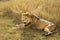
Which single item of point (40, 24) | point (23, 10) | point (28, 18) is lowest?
point (40, 24)

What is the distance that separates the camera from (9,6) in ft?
14.5

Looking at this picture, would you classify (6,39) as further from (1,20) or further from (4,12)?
(4,12)

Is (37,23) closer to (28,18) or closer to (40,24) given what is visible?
(40,24)

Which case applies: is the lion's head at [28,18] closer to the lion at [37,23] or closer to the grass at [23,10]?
the lion at [37,23]

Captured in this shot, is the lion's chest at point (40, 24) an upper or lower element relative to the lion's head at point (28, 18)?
lower

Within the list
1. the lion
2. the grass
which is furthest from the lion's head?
the grass

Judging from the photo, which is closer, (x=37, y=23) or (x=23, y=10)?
(x=37, y=23)

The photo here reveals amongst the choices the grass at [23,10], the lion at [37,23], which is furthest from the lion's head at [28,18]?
the grass at [23,10]

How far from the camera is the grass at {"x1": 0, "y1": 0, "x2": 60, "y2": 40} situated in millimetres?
3186

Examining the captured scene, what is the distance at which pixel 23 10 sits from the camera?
411cm

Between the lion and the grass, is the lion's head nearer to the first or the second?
the lion

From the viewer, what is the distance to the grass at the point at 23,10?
3.19 meters

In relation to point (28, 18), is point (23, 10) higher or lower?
higher

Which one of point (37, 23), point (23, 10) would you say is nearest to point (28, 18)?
point (37, 23)
